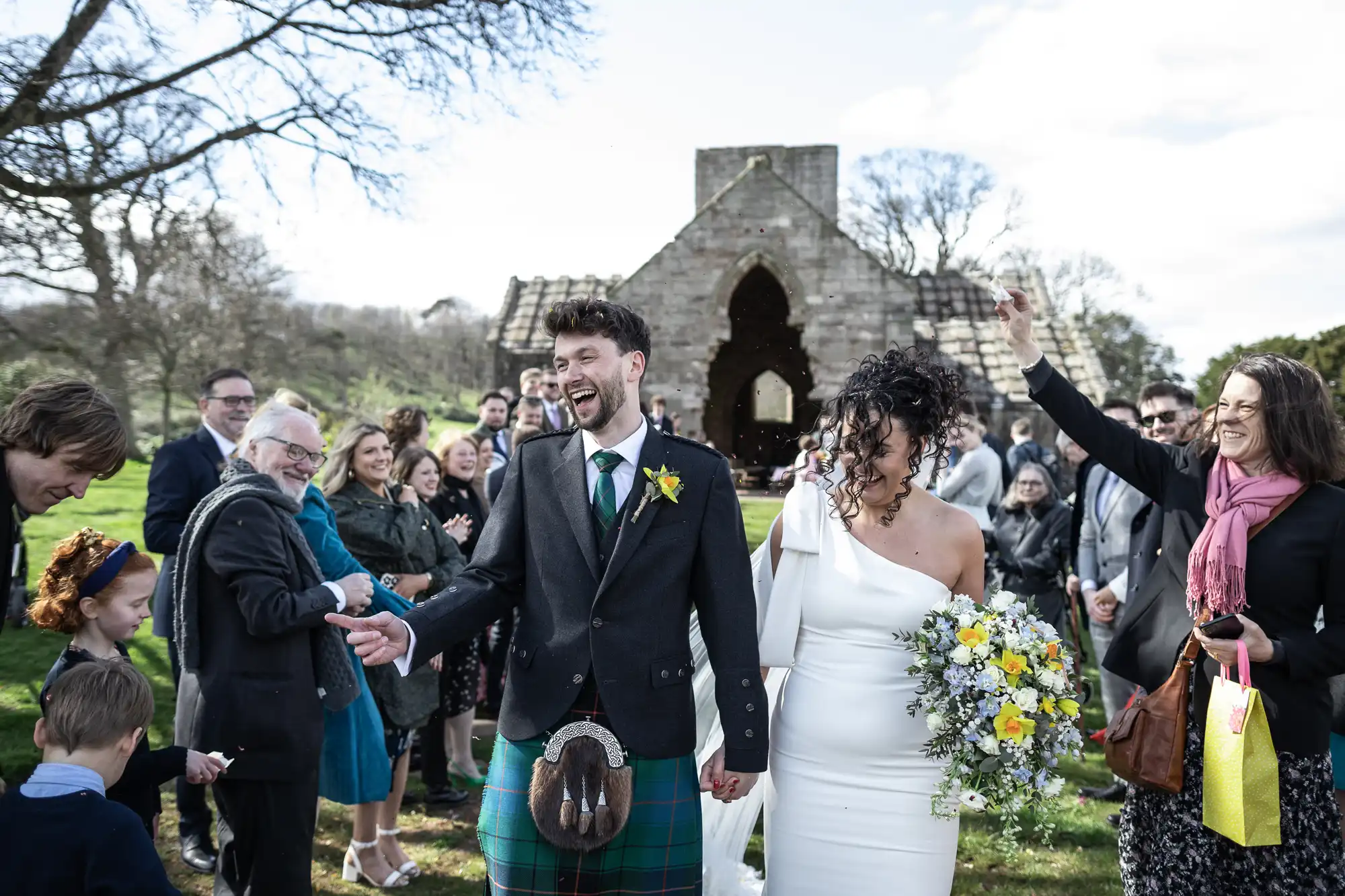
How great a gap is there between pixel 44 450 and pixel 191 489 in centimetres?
274

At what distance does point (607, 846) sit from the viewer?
9.46ft

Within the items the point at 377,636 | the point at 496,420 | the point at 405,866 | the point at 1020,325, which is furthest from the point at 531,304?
the point at 377,636

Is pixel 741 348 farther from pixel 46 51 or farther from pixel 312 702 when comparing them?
pixel 312 702

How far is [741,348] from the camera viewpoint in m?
22.8

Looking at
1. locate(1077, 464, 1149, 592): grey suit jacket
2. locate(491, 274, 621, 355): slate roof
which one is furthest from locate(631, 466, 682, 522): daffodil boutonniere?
locate(491, 274, 621, 355): slate roof

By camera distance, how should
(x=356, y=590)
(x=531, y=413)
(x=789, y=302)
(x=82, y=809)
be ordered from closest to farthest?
(x=82, y=809), (x=356, y=590), (x=531, y=413), (x=789, y=302)

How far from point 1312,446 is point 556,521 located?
259cm

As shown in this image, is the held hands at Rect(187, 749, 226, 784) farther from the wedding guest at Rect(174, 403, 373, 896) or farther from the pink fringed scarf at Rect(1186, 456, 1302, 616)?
the pink fringed scarf at Rect(1186, 456, 1302, 616)

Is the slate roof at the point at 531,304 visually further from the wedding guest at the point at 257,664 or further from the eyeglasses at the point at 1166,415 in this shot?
the wedding guest at the point at 257,664

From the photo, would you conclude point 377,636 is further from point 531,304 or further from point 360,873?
point 531,304

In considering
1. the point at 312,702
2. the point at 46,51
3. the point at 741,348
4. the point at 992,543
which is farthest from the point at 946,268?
the point at 312,702

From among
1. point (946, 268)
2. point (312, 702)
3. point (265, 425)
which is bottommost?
point (312, 702)

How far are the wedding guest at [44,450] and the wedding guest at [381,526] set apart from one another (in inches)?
84.0

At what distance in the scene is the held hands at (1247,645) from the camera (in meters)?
3.15
